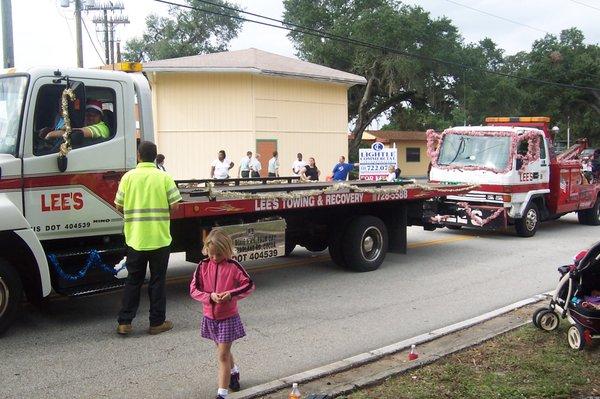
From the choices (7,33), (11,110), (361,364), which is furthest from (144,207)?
(7,33)

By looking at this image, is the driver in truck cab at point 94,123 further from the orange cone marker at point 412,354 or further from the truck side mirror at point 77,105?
the orange cone marker at point 412,354

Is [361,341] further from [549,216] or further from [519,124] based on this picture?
[519,124]

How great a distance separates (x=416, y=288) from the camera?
28.0 feet

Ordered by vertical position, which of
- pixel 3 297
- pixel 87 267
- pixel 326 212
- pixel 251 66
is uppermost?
pixel 251 66

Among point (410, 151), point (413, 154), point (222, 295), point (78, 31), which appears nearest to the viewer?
point (222, 295)

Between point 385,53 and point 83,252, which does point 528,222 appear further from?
point 385,53

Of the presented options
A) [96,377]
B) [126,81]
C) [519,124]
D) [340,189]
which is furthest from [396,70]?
[96,377]

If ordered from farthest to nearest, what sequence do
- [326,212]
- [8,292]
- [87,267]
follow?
[326,212], [87,267], [8,292]

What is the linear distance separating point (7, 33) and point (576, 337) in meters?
12.3

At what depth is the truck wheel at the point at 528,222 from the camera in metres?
13.0

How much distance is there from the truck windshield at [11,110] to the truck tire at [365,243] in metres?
4.81

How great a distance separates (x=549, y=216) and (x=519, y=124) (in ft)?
7.70

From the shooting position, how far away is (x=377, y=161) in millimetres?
20359

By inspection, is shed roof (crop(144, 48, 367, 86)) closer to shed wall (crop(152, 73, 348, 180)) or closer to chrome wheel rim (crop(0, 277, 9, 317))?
shed wall (crop(152, 73, 348, 180))
